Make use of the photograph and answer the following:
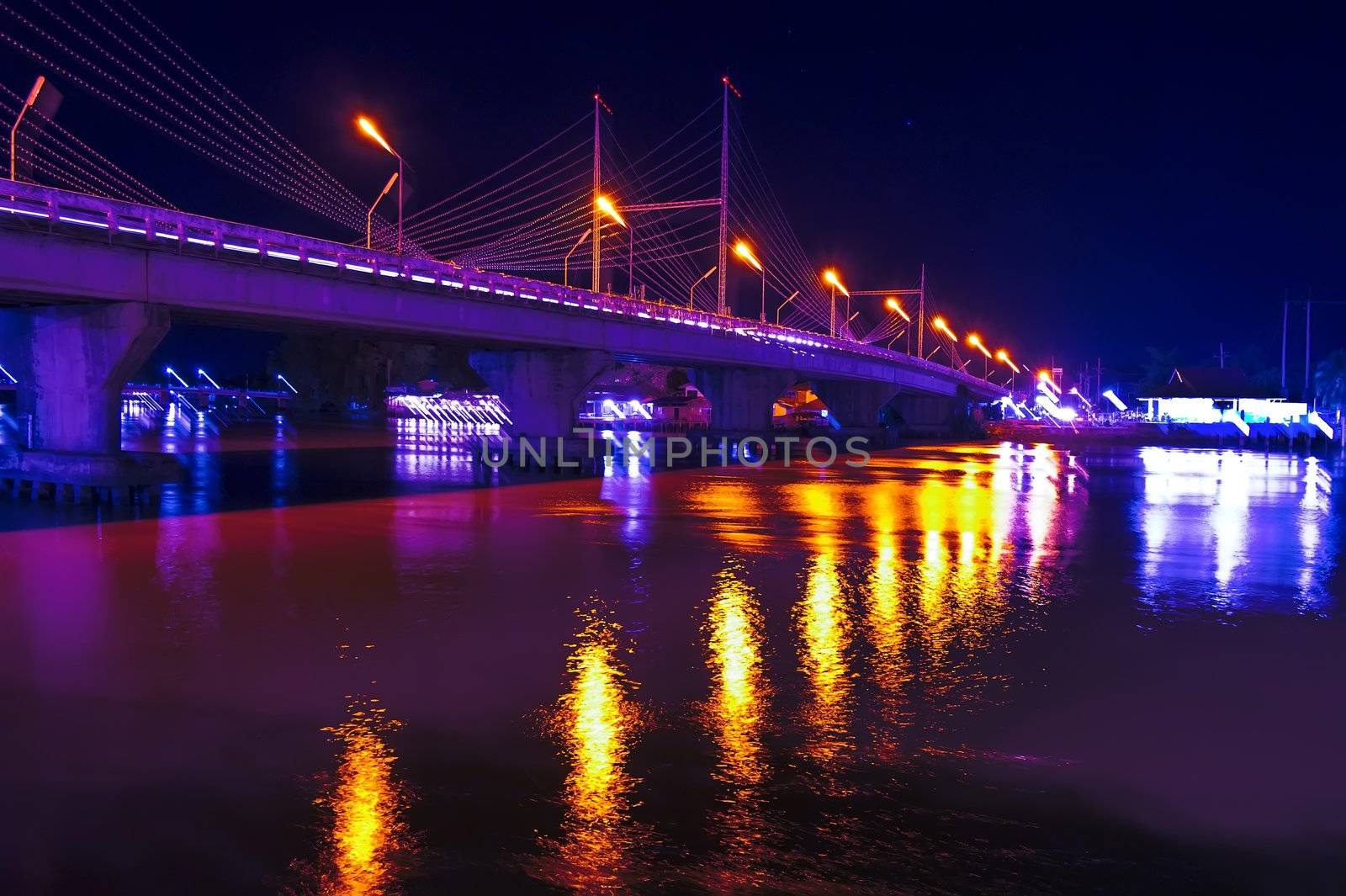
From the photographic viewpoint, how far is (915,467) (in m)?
49.4

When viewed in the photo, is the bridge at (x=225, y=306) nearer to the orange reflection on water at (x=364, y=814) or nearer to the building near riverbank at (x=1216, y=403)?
the orange reflection on water at (x=364, y=814)

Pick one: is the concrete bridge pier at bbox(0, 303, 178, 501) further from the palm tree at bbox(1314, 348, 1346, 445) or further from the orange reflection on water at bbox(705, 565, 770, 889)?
the palm tree at bbox(1314, 348, 1346, 445)

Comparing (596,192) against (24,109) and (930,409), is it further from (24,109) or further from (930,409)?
(930,409)

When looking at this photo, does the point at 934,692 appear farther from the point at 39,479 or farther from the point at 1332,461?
the point at 1332,461

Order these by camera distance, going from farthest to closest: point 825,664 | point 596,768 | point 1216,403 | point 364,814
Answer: point 1216,403 → point 825,664 → point 596,768 → point 364,814

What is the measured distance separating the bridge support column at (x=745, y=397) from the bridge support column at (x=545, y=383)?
25.2m

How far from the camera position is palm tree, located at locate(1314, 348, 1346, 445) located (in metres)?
119

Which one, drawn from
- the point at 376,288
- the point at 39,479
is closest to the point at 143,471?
the point at 39,479

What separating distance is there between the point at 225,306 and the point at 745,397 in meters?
45.2

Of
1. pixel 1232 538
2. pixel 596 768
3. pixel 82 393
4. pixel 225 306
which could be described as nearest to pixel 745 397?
pixel 225 306

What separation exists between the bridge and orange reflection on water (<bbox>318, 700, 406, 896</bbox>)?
23.1 m

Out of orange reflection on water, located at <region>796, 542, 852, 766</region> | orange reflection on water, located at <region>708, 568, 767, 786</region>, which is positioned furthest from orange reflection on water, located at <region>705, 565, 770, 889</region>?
orange reflection on water, located at <region>796, 542, 852, 766</region>

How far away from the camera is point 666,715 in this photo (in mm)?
9406

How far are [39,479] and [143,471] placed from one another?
10.6 ft
